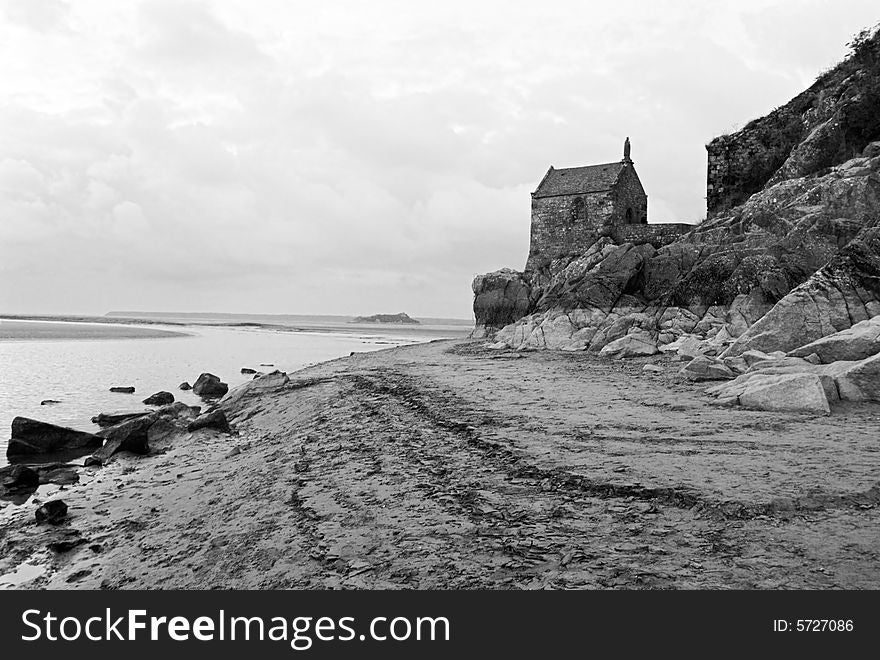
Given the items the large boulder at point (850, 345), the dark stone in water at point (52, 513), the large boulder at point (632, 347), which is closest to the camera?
the dark stone in water at point (52, 513)

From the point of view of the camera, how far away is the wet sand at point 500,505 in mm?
4812

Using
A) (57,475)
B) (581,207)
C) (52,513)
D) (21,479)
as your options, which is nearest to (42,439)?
(57,475)

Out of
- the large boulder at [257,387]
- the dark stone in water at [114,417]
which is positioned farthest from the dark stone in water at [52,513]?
the large boulder at [257,387]

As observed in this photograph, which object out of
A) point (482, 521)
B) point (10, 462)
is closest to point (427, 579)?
point (482, 521)

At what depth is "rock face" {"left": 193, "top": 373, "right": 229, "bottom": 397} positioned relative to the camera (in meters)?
22.0

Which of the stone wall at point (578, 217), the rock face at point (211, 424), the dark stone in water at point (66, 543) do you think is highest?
the stone wall at point (578, 217)

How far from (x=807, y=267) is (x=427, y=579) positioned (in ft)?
68.3

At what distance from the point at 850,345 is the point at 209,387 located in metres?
19.9

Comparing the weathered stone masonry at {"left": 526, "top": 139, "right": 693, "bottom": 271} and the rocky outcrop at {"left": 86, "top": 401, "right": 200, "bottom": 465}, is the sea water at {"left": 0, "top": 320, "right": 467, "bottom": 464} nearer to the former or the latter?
the rocky outcrop at {"left": 86, "top": 401, "right": 200, "bottom": 465}

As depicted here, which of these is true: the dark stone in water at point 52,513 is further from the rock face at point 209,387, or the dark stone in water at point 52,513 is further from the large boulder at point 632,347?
the large boulder at point 632,347

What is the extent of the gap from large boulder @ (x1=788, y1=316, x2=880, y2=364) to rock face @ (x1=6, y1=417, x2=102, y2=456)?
634 inches

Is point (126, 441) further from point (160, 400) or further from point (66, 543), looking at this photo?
point (160, 400)

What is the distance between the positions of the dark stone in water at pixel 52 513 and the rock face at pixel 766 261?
1292cm
